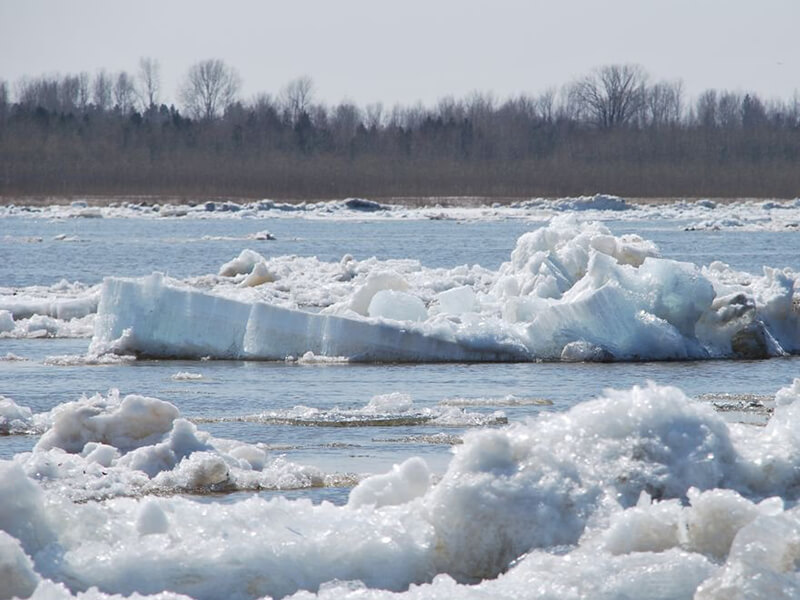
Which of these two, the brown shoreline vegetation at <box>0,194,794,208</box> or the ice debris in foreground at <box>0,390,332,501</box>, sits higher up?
the brown shoreline vegetation at <box>0,194,794,208</box>

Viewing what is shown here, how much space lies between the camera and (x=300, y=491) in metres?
6.95

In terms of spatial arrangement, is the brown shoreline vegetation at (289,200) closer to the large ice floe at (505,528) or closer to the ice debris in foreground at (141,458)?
the ice debris in foreground at (141,458)

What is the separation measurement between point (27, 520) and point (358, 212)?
53325mm

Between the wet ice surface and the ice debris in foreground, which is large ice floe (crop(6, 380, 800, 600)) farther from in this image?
the ice debris in foreground

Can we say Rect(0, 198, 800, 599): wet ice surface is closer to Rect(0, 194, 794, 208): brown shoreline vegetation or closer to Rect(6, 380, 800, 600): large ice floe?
Rect(6, 380, 800, 600): large ice floe

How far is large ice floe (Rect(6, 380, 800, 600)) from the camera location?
4957 millimetres

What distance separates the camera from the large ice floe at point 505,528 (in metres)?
4.96

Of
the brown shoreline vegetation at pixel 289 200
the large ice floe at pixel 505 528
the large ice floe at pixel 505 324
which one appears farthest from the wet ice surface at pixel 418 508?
the brown shoreline vegetation at pixel 289 200

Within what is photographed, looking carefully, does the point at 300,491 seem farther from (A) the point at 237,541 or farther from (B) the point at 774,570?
(B) the point at 774,570

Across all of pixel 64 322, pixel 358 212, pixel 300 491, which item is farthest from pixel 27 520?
pixel 358 212

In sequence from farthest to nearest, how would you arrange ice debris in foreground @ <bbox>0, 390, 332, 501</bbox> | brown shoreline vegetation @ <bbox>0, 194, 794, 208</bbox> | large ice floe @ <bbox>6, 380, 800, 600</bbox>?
brown shoreline vegetation @ <bbox>0, 194, 794, 208</bbox>, ice debris in foreground @ <bbox>0, 390, 332, 501</bbox>, large ice floe @ <bbox>6, 380, 800, 600</bbox>

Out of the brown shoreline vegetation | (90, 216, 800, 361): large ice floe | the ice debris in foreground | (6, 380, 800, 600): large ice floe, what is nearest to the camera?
(6, 380, 800, 600): large ice floe


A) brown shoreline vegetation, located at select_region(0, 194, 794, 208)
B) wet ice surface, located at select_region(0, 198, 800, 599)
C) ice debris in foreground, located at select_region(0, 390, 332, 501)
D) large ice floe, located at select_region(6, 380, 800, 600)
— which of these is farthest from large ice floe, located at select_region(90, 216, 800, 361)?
brown shoreline vegetation, located at select_region(0, 194, 794, 208)

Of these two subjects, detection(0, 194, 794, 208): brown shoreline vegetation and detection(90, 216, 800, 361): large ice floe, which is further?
detection(0, 194, 794, 208): brown shoreline vegetation
